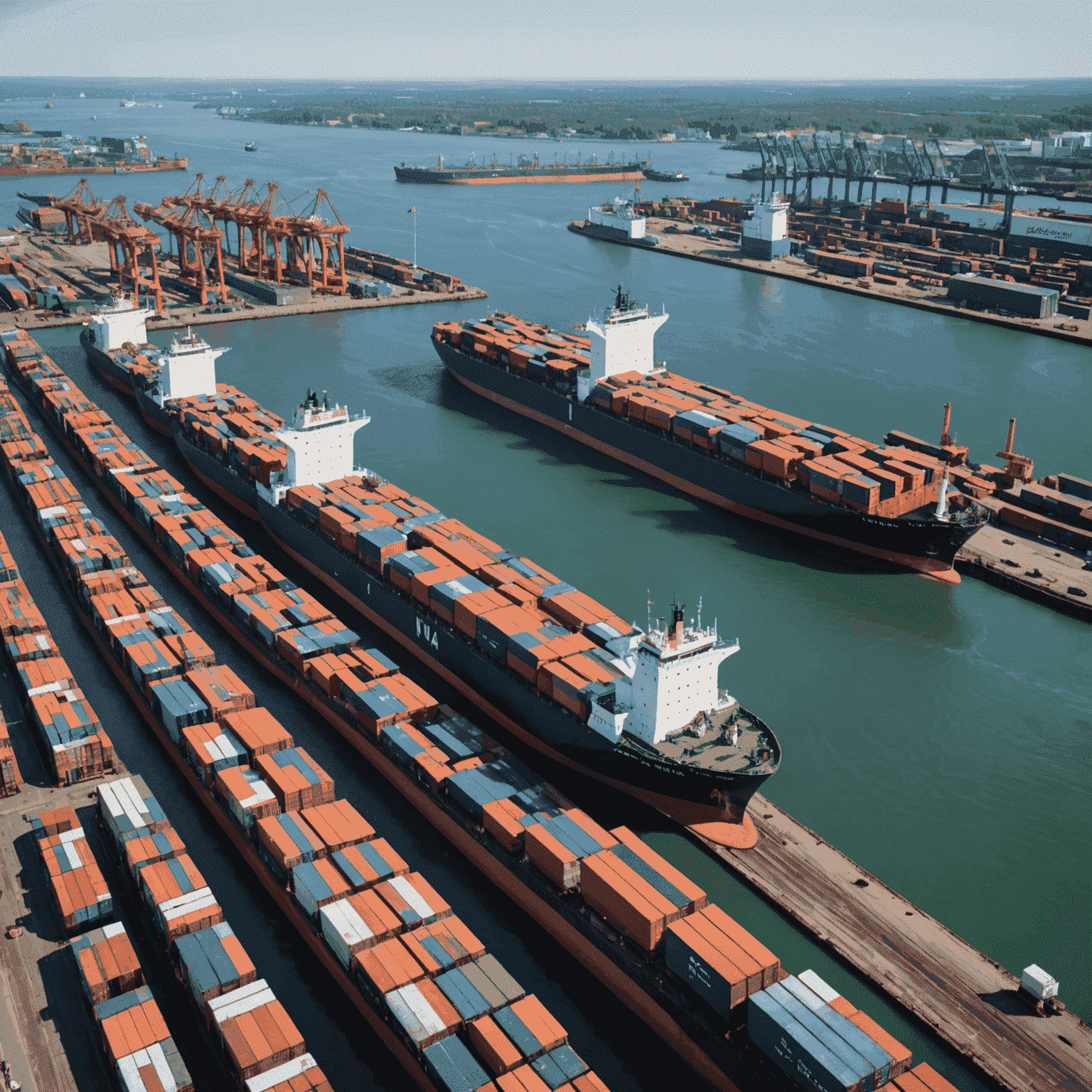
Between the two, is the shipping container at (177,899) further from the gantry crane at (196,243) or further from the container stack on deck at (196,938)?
the gantry crane at (196,243)

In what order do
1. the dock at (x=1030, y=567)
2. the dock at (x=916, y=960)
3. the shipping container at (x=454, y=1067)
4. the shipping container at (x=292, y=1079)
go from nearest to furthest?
the shipping container at (x=454, y=1067) → the shipping container at (x=292, y=1079) → the dock at (x=916, y=960) → the dock at (x=1030, y=567)

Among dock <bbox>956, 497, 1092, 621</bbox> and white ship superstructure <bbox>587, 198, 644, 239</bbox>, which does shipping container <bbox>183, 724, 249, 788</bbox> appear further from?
white ship superstructure <bbox>587, 198, 644, 239</bbox>

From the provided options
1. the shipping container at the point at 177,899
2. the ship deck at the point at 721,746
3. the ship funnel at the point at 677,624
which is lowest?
the shipping container at the point at 177,899

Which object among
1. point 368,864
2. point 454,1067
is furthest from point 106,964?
point 454,1067

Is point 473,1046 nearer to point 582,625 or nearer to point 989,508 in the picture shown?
point 582,625

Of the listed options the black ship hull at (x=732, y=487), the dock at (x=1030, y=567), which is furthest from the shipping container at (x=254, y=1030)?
the dock at (x=1030, y=567)

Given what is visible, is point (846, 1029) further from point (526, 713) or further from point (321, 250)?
point (321, 250)

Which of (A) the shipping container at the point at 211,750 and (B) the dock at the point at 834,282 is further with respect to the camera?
(B) the dock at the point at 834,282
